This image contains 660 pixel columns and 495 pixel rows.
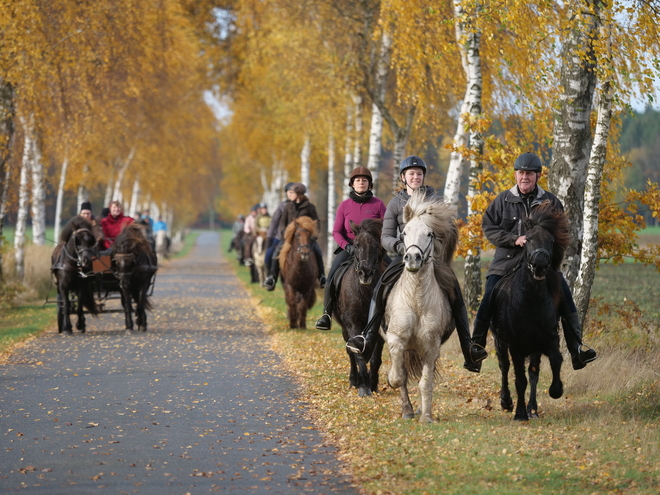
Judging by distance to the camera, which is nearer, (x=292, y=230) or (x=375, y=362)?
(x=375, y=362)

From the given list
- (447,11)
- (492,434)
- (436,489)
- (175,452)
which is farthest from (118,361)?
(447,11)

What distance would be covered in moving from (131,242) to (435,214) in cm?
918

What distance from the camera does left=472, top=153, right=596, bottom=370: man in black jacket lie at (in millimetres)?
8703

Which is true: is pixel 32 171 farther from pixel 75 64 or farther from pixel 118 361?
pixel 118 361

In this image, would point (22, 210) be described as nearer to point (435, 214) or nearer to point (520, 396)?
point (435, 214)

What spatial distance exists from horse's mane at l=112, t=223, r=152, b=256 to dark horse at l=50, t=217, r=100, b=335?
0.44 meters

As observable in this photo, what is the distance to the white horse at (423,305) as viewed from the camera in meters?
8.14

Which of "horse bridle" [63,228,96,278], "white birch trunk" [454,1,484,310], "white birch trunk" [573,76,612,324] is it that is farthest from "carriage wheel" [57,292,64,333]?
"white birch trunk" [573,76,612,324]

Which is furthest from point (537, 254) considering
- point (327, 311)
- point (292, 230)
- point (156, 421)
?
point (292, 230)

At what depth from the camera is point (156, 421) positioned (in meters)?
8.41

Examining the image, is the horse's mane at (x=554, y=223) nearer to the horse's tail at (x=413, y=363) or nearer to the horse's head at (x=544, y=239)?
the horse's head at (x=544, y=239)

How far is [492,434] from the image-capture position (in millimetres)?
7684

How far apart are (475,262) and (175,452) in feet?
29.4

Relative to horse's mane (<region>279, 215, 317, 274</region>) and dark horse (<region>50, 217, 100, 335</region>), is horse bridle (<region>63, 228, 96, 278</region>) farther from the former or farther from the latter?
horse's mane (<region>279, 215, 317, 274</region>)
